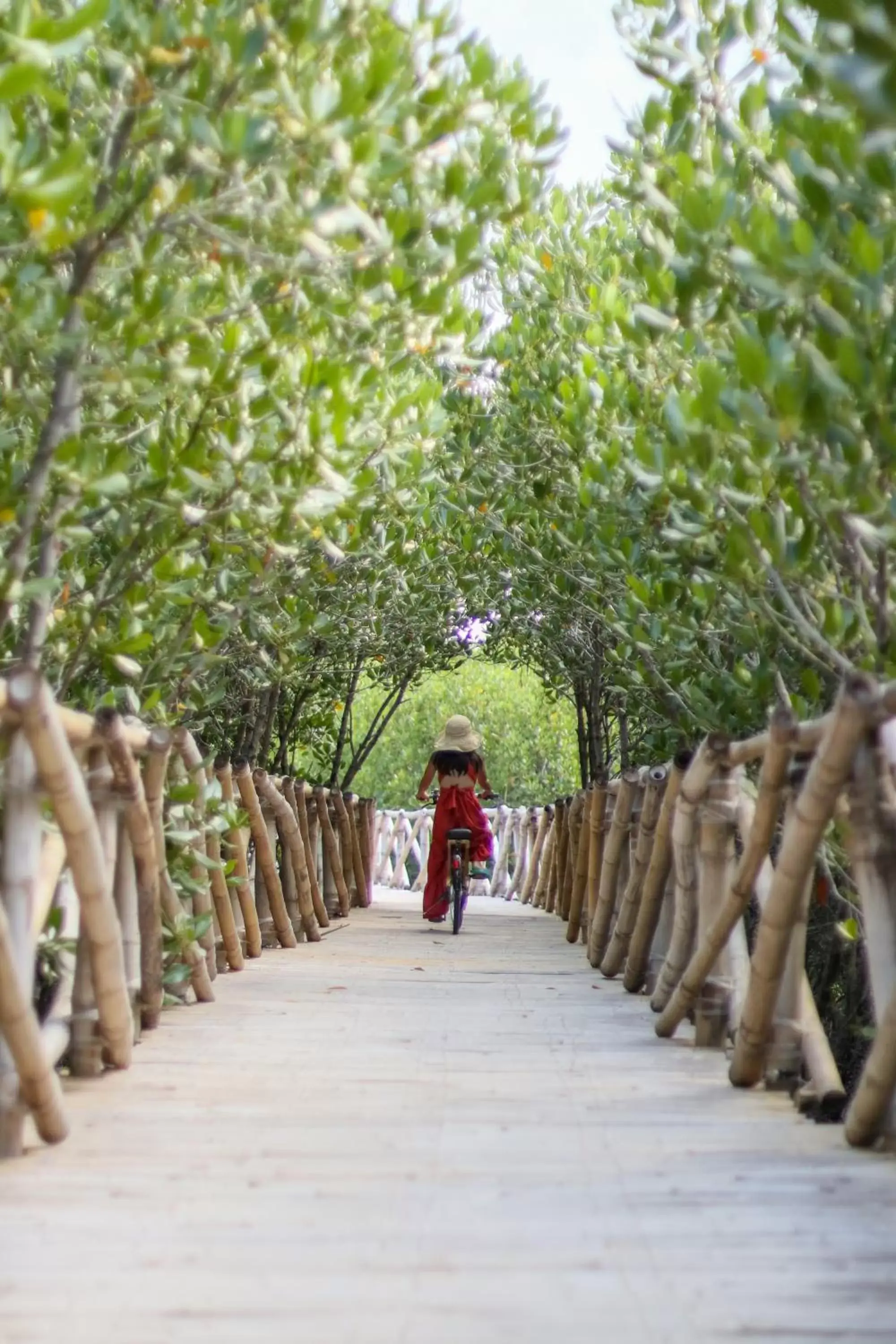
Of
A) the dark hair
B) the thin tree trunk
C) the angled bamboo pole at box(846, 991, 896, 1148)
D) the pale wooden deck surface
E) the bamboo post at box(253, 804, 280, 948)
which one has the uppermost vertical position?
the thin tree trunk

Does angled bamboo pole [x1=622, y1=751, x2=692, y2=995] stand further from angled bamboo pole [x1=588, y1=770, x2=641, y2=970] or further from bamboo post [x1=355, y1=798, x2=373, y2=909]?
bamboo post [x1=355, y1=798, x2=373, y2=909]

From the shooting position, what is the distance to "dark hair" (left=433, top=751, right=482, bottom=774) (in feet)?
38.7

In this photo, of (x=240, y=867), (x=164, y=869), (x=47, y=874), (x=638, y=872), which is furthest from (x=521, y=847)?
(x=47, y=874)

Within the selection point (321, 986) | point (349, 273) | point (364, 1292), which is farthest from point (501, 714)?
point (364, 1292)

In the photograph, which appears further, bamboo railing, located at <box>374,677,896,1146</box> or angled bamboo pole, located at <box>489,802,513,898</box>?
angled bamboo pole, located at <box>489,802,513,898</box>

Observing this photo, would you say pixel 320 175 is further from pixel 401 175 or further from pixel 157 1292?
pixel 157 1292

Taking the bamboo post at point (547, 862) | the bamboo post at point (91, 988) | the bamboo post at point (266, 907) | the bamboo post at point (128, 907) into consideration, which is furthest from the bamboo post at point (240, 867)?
the bamboo post at point (547, 862)

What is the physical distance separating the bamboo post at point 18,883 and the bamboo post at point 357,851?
948 cm

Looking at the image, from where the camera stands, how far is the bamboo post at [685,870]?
5363 millimetres

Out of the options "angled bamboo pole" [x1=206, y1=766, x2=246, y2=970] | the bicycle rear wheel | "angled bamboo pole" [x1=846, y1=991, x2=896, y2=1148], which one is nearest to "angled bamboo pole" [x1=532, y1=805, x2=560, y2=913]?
the bicycle rear wheel

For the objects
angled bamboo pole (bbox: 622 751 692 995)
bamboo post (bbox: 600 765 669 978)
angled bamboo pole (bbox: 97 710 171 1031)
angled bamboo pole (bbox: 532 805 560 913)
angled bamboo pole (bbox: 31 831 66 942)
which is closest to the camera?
angled bamboo pole (bbox: 31 831 66 942)

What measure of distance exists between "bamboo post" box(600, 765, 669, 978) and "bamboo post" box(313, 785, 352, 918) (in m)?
3.39

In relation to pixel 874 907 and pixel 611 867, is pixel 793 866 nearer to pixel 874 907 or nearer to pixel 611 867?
pixel 874 907

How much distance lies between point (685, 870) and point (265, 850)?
10.2ft
